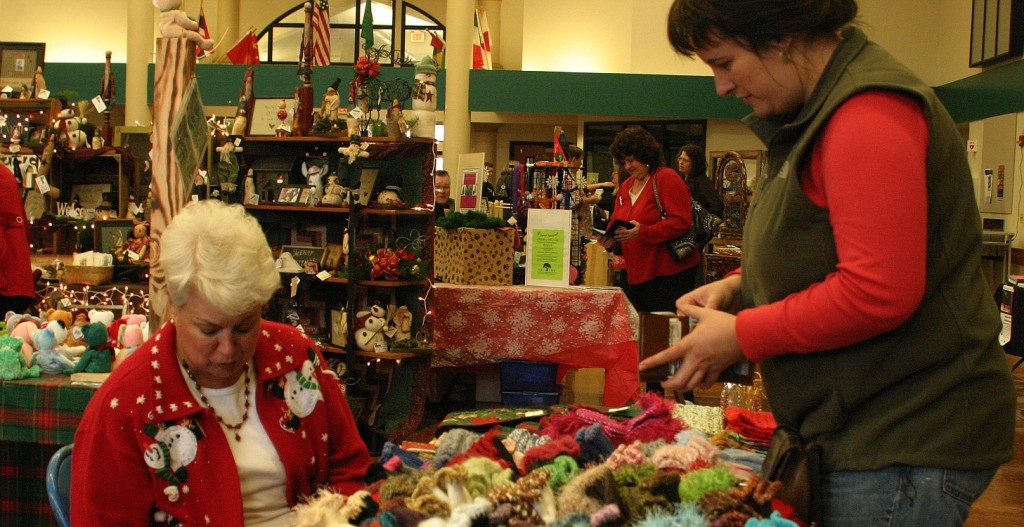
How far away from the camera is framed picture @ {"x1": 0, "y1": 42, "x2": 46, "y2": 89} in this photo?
895 cm

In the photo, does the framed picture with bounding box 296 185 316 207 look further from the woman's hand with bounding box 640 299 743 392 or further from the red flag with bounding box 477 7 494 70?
the red flag with bounding box 477 7 494 70

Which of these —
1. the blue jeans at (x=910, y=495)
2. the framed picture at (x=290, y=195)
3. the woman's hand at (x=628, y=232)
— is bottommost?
the blue jeans at (x=910, y=495)

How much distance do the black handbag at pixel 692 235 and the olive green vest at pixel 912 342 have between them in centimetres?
394

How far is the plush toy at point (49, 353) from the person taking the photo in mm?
3111

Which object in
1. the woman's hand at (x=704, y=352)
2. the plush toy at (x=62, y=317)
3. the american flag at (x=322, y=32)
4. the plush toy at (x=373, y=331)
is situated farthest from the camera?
the american flag at (x=322, y=32)

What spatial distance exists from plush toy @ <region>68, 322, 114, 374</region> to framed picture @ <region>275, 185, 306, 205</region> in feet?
6.32

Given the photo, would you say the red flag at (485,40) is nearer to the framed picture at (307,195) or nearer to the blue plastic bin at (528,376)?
the framed picture at (307,195)

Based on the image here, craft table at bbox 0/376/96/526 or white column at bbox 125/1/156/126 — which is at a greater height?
white column at bbox 125/1/156/126

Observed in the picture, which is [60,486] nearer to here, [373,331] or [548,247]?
[373,331]

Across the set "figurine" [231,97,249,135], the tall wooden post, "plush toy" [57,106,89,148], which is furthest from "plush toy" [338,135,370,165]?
"plush toy" [57,106,89,148]

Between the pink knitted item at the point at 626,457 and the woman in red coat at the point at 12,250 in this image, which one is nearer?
the pink knitted item at the point at 626,457

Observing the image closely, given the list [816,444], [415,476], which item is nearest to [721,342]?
[816,444]

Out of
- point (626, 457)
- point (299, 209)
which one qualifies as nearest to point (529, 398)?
point (299, 209)

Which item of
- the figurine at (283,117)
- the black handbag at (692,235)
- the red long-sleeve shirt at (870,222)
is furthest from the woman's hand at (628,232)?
the red long-sleeve shirt at (870,222)
